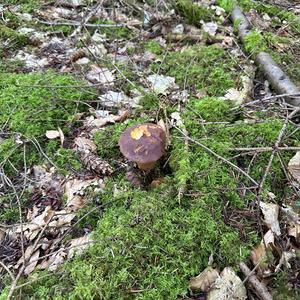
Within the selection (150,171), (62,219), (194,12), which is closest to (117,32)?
(194,12)

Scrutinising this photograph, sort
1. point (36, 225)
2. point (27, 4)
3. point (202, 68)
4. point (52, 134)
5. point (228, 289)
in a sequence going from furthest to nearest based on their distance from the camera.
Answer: point (27, 4)
point (202, 68)
point (52, 134)
point (36, 225)
point (228, 289)

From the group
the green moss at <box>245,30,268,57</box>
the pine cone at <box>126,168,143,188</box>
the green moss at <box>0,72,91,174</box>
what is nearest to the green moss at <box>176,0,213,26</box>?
the green moss at <box>245,30,268,57</box>

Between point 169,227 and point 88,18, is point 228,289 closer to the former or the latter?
point 169,227

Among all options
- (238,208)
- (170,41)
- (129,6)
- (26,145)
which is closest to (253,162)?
(238,208)

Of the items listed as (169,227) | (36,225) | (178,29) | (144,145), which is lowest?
(36,225)

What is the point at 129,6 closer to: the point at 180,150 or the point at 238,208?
the point at 180,150

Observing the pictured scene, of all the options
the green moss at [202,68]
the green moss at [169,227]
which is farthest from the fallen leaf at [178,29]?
the green moss at [169,227]
